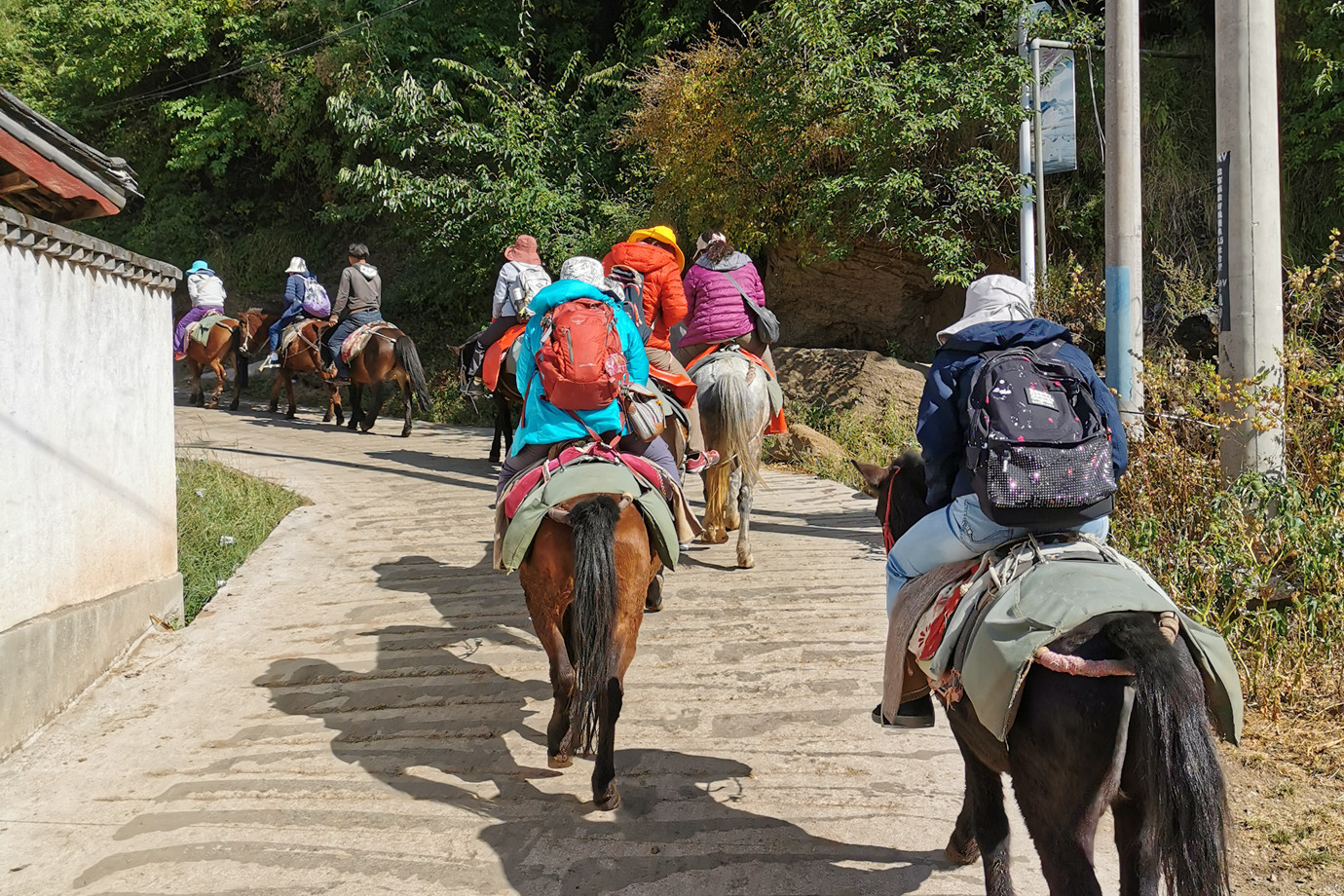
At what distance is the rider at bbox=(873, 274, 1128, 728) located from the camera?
11.1 ft

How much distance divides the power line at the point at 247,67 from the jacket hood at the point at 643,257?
1312 cm

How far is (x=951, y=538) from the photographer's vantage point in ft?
11.5

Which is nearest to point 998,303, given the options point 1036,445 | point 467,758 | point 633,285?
point 1036,445

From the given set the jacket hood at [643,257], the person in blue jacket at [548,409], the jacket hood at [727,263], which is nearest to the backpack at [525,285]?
the jacket hood at [643,257]

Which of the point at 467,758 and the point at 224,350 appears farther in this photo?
the point at 224,350

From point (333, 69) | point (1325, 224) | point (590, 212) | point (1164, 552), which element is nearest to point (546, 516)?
point (1164, 552)

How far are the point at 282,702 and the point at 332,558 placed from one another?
2940 millimetres

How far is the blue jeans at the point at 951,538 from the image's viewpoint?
3389mm

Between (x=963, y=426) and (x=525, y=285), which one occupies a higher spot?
(x=525, y=285)

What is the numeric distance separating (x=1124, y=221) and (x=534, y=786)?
4697mm

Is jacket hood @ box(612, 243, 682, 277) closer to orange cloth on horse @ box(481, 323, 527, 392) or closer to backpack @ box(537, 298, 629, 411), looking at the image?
orange cloth on horse @ box(481, 323, 527, 392)

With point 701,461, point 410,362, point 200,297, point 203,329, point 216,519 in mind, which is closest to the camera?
point 701,461

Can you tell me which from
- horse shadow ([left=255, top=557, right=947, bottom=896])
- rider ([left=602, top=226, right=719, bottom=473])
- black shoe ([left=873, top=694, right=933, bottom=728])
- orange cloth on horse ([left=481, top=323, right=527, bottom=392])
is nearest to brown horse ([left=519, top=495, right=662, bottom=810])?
horse shadow ([left=255, top=557, right=947, bottom=896])

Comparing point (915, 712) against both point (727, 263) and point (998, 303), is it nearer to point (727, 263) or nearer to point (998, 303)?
point (998, 303)
